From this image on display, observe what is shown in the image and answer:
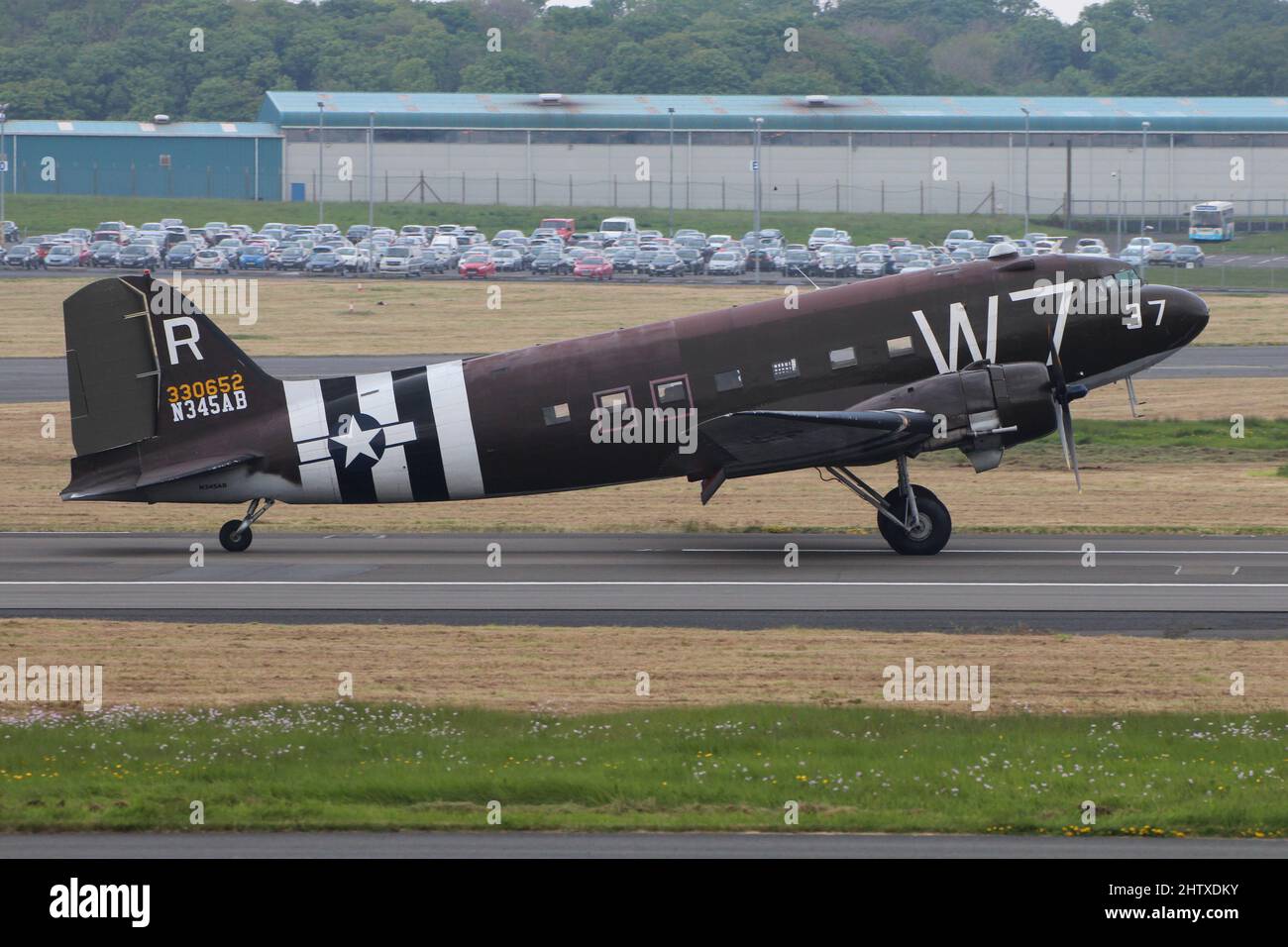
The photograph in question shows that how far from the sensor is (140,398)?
3061 cm

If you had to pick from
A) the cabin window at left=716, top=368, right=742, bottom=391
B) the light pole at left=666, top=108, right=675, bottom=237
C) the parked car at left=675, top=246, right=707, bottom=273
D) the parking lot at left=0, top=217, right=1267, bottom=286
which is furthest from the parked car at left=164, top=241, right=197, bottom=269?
the cabin window at left=716, top=368, right=742, bottom=391

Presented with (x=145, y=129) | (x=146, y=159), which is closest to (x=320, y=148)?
(x=146, y=159)

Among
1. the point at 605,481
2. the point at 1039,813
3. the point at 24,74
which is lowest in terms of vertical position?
the point at 1039,813

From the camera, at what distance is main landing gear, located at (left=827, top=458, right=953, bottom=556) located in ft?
99.4

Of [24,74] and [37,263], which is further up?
[24,74]

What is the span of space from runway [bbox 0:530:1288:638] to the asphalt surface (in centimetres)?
949

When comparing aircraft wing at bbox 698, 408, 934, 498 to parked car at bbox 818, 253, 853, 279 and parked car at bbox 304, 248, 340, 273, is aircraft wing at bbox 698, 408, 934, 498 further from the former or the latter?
parked car at bbox 304, 248, 340, 273

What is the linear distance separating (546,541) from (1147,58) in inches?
7256

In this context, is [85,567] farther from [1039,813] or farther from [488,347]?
[488,347]

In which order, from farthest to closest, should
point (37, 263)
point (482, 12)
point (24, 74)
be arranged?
point (482, 12)
point (24, 74)
point (37, 263)

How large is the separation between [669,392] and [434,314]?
50674 mm

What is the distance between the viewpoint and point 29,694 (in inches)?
815

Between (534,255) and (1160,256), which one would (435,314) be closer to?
(534,255)

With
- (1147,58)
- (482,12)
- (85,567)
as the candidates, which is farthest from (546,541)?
(1147,58)
